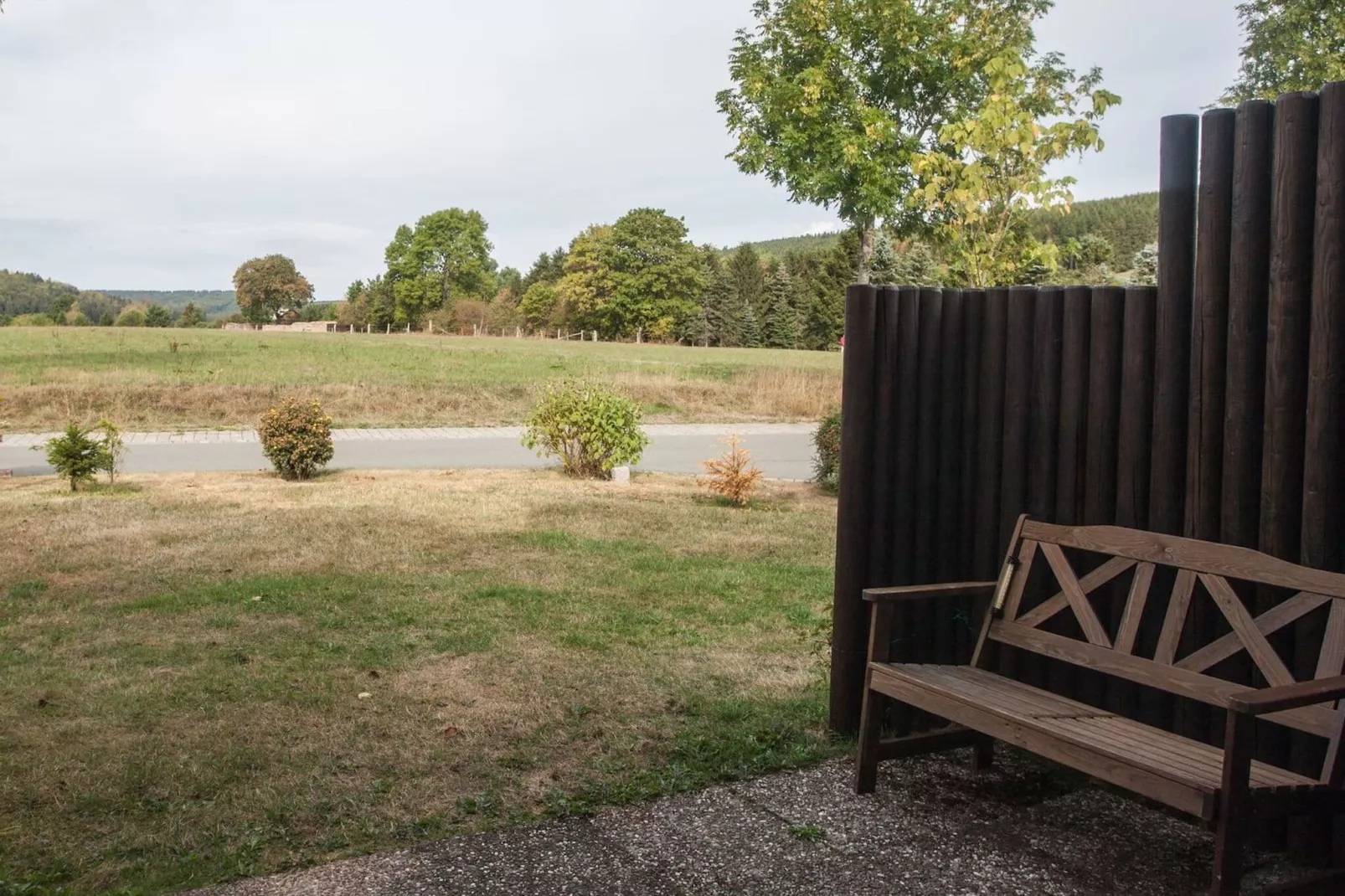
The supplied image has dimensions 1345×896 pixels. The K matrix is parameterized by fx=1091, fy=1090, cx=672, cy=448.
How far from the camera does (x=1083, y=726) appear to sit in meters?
3.61

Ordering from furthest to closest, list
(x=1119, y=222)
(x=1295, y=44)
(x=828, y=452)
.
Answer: (x=1119, y=222), (x=1295, y=44), (x=828, y=452)

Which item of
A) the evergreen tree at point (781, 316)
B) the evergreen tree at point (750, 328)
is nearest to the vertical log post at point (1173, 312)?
the evergreen tree at point (781, 316)

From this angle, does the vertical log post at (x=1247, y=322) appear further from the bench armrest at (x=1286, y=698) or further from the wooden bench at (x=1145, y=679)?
the bench armrest at (x=1286, y=698)

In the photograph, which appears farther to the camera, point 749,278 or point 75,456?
point 749,278

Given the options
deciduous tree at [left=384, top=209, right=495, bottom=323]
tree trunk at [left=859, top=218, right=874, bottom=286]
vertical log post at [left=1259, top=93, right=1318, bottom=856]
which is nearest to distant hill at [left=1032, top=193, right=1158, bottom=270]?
tree trunk at [left=859, top=218, right=874, bottom=286]

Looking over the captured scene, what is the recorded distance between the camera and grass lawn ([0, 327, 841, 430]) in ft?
77.6

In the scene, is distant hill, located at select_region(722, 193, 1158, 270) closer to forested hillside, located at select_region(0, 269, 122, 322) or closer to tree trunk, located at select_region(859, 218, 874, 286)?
tree trunk, located at select_region(859, 218, 874, 286)

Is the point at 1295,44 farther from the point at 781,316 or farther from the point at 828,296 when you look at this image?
the point at 781,316

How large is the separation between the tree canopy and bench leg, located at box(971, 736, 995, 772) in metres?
20.1

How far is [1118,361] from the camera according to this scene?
419cm

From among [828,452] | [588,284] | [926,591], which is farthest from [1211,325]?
[588,284]

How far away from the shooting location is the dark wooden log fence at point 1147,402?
3.48m

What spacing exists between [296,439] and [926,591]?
36.5 ft

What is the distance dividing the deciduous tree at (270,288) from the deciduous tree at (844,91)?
92.2 m
